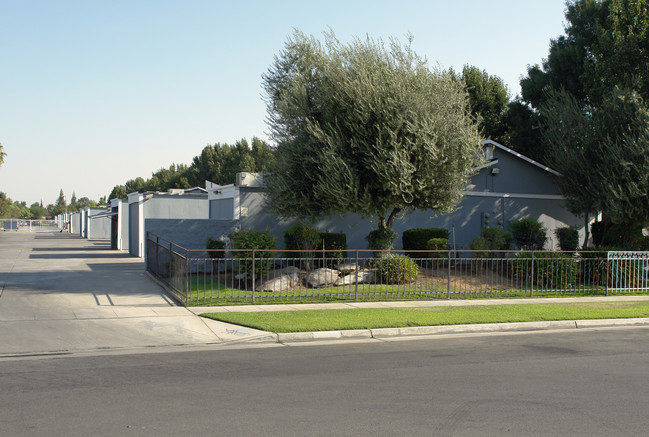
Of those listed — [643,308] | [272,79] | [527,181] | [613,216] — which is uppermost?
[272,79]

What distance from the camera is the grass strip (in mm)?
11461

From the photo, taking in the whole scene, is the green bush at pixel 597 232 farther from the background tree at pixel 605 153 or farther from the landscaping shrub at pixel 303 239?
A: the landscaping shrub at pixel 303 239

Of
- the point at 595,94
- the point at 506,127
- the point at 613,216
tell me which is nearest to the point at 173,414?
the point at 613,216

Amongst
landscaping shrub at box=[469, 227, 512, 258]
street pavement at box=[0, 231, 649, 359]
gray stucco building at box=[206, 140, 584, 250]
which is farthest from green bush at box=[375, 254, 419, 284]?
gray stucco building at box=[206, 140, 584, 250]

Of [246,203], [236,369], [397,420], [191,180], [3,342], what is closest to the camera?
[397,420]

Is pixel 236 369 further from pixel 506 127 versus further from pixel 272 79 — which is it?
pixel 506 127

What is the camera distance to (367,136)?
16625 mm

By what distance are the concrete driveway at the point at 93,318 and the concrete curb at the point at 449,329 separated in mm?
860

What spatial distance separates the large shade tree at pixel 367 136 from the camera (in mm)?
16359

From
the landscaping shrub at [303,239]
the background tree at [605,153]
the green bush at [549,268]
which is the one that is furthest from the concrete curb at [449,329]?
the landscaping shrub at [303,239]

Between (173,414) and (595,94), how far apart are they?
22.1m

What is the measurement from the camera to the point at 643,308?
1476 cm

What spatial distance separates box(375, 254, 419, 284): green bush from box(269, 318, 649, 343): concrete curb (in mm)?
5017

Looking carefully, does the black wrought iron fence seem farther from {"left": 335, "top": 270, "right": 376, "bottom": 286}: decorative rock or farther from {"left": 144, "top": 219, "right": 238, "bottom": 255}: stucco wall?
{"left": 144, "top": 219, "right": 238, "bottom": 255}: stucco wall
